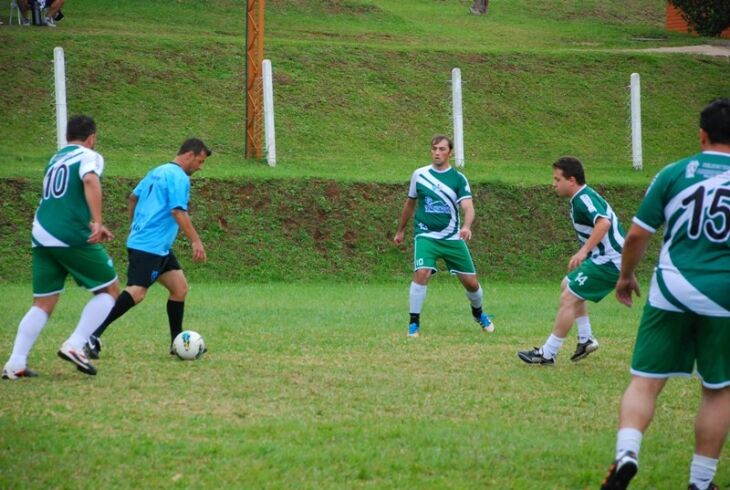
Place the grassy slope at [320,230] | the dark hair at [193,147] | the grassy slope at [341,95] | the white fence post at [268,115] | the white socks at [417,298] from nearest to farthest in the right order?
the dark hair at [193,147]
the white socks at [417,298]
the grassy slope at [320,230]
the white fence post at [268,115]
the grassy slope at [341,95]

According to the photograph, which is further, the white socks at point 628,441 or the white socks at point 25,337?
the white socks at point 25,337

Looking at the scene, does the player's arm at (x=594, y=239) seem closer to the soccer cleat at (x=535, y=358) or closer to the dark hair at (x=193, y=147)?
the soccer cleat at (x=535, y=358)

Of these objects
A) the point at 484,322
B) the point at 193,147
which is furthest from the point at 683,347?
the point at 484,322

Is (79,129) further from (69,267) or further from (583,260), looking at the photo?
(583,260)

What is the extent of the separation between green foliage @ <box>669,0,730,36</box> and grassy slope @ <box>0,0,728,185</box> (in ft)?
13.3

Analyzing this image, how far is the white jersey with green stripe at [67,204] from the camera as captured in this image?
9.11 metres

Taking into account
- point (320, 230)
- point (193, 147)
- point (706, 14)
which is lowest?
point (320, 230)

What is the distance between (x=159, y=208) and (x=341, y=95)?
674 inches

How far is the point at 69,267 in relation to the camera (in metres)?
9.25

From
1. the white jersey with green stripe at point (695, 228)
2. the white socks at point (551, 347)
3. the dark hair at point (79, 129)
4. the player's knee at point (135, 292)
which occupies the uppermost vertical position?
the white jersey with green stripe at point (695, 228)

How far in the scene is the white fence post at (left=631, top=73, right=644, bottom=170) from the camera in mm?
24484

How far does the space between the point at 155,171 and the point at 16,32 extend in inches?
737

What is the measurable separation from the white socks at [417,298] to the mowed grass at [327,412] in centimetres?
33

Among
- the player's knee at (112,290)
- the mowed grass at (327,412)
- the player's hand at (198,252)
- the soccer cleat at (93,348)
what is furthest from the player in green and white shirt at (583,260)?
the soccer cleat at (93,348)
